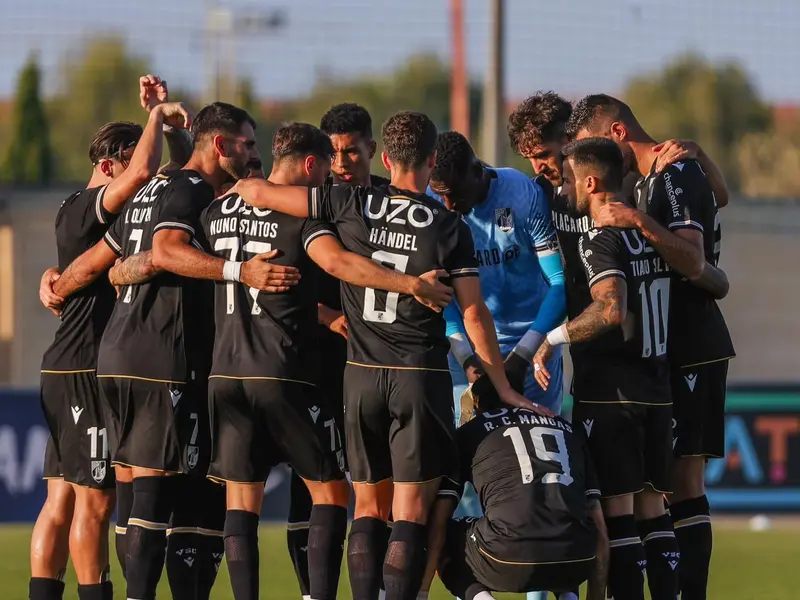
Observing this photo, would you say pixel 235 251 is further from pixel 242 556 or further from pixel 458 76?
pixel 458 76

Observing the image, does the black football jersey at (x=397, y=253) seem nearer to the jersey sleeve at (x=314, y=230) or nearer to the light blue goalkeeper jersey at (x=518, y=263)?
the jersey sleeve at (x=314, y=230)

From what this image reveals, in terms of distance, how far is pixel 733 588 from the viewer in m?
9.41

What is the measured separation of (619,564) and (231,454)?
1.99 meters

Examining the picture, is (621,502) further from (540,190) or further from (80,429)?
(80,429)

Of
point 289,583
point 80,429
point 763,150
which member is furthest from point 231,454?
point 763,150

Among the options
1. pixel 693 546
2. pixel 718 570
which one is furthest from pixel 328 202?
pixel 718 570

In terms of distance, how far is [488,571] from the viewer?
21.2 feet

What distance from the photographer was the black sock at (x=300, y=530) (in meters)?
7.22

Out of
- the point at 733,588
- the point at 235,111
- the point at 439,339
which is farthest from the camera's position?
the point at 733,588

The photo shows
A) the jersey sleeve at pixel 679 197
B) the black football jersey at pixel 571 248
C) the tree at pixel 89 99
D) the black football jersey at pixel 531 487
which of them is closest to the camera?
the black football jersey at pixel 531 487

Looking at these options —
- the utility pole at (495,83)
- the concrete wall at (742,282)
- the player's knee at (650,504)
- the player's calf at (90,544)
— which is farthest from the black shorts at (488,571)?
the concrete wall at (742,282)

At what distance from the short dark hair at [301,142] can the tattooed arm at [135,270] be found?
0.83 m

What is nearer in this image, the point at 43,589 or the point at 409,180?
the point at 409,180

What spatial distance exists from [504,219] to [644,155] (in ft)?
2.76
